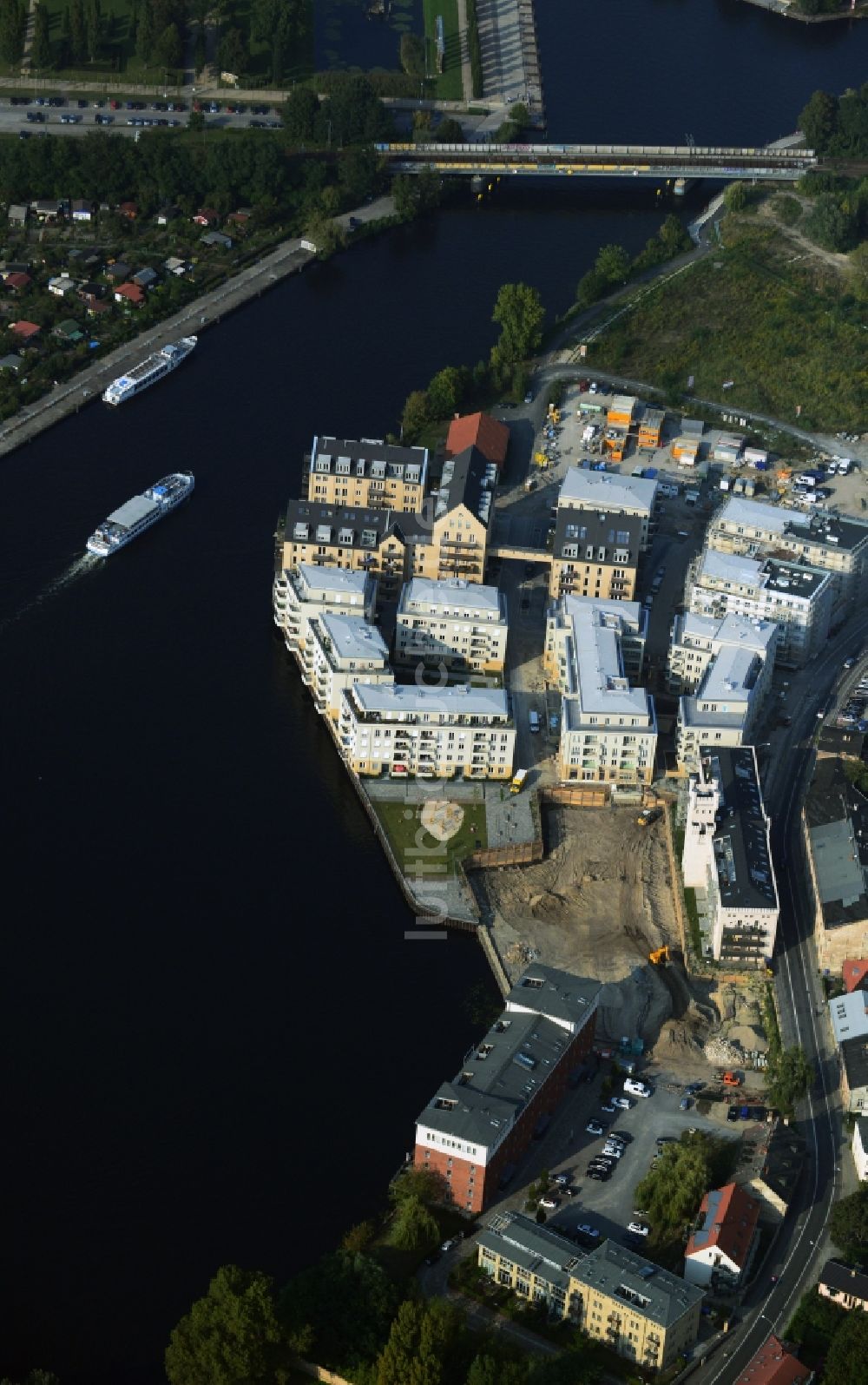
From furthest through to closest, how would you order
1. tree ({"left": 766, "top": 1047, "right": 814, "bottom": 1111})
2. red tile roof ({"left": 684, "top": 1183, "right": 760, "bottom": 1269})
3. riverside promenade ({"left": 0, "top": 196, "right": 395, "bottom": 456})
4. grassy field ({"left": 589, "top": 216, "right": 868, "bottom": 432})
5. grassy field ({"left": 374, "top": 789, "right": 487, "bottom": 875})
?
grassy field ({"left": 589, "top": 216, "right": 868, "bottom": 432}), riverside promenade ({"left": 0, "top": 196, "right": 395, "bottom": 456}), grassy field ({"left": 374, "top": 789, "right": 487, "bottom": 875}), tree ({"left": 766, "top": 1047, "right": 814, "bottom": 1111}), red tile roof ({"left": 684, "top": 1183, "right": 760, "bottom": 1269})

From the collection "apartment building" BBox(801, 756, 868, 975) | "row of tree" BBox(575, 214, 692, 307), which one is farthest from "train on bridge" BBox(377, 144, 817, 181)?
"apartment building" BBox(801, 756, 868, 975)

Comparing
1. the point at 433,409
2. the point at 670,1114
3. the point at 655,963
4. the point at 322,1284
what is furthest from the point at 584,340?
the point at 322,1284

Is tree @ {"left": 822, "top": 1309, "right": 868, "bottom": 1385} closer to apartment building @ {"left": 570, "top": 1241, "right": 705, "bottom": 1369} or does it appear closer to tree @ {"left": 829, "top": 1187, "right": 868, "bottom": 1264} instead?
tree @ {"left": 829, "top": 1187, "right": 868, "bottom": 1264}

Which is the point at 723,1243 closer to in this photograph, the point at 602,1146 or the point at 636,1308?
the point at 636,1308

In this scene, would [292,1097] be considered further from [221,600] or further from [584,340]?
[584,340]

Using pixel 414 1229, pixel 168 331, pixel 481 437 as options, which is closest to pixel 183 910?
pixel 414 1229

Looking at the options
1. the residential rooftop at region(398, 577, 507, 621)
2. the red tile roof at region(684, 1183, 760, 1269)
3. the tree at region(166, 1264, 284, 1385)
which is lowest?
the tree at region(166, 1264, 284, 1385)

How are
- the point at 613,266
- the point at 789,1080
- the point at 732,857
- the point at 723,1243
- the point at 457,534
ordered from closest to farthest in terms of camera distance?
the point at 723,1243
the point at 789,1080
the point at 732,857
the point at 457,534
the point at 613,266
